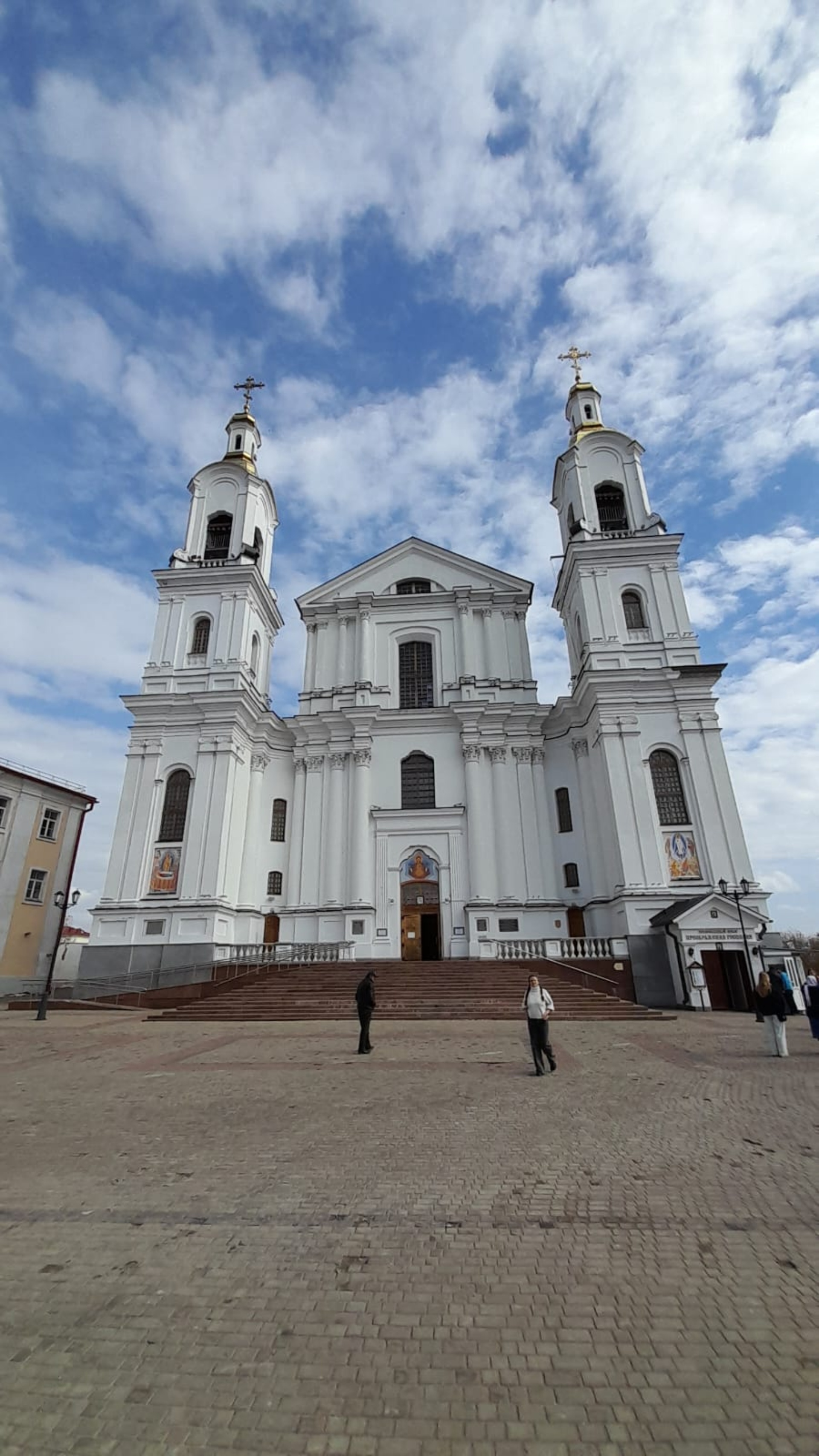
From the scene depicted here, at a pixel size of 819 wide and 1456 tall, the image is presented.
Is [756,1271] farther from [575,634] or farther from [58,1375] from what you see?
[575,634]

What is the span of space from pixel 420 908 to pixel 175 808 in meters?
10.7

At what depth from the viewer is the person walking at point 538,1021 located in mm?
8789

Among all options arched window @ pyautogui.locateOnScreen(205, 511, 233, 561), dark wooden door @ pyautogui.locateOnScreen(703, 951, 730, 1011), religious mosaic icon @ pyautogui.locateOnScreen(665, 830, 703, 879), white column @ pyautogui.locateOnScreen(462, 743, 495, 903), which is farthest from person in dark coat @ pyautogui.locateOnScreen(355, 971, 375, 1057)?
arched window @ pyautogui.locateOnScreen(205, 511, 233, 561)

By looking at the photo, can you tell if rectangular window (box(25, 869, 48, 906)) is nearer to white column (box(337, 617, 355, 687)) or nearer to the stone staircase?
the stone staircase

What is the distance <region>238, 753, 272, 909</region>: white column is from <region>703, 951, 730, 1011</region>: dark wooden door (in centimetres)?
1666

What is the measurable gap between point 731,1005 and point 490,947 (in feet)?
25.5

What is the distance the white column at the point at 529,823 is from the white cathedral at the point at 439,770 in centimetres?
10

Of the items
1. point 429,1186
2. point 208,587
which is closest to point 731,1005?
point 429,1186

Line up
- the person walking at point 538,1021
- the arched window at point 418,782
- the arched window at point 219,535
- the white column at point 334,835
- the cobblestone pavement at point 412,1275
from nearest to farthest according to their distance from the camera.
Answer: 1. the cobblestone pavement at point 412,1275
2. the person walking at point 538,1021
3. the white column at point 334,835
4. the arched window at point 418,782
5. the arched window at point 219,535

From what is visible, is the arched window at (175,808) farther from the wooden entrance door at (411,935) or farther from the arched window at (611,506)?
the arched window at (611,506)

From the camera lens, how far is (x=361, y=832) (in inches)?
1066

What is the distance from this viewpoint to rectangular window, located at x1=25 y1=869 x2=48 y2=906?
30.0 metres

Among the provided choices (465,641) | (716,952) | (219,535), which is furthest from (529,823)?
(219,535)

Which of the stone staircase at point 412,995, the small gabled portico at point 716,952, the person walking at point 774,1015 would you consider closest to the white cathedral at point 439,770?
the small gabled portico at point 716,952
